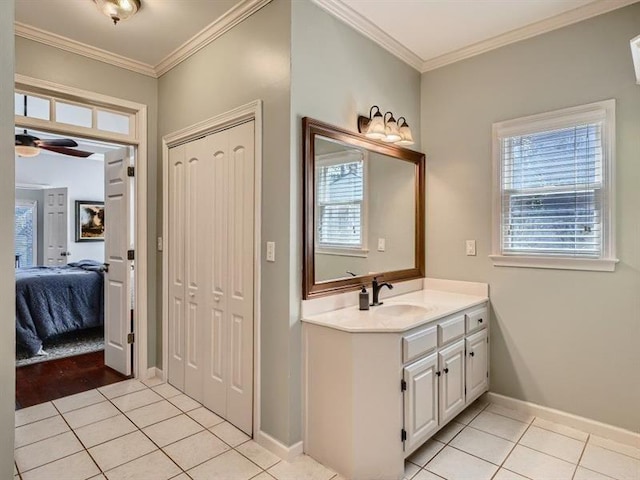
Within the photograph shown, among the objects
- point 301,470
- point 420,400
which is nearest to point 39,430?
point 301,470

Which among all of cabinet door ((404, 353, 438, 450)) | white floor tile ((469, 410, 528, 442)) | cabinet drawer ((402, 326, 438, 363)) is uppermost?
cabinet drawer ((402, 326, 438, 363))

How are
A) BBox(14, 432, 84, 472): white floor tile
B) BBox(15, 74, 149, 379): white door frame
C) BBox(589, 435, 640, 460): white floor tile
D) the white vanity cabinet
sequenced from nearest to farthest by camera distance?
1. the white vanity cabinet
2. BBox(14, 432, 84, 472): white floor tile
3. BBox(589, 435, 640, 460): white floor tile
4. BBox(15, 74, 149, 379): white door frame

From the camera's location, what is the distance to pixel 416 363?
6.84ft

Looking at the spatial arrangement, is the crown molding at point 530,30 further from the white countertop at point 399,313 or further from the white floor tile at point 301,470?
the white floor tile at point 301,470

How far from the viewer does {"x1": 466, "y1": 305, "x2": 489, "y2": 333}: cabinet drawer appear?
260 cm

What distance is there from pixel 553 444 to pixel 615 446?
1.22 feet

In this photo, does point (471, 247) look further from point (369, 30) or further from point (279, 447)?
point (279, 447)

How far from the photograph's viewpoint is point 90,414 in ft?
8.75

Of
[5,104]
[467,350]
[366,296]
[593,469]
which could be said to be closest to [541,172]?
[467,350]

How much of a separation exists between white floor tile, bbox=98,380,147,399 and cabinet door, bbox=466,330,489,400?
8.38 feet

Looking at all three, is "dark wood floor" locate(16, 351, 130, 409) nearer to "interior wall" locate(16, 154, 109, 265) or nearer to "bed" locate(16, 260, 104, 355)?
"bed" locate(16, 260, 104, 355)

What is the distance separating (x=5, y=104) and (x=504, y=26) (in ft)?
9.54

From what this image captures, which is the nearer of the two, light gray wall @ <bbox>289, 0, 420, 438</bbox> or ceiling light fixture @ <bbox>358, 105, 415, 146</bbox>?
light gray wall @ <bbox>289, 0, 420, 438</bbox>

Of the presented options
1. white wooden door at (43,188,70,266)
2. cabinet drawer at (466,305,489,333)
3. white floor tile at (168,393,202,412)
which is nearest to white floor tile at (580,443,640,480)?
cabinet drawer at (466,305,489,333)
